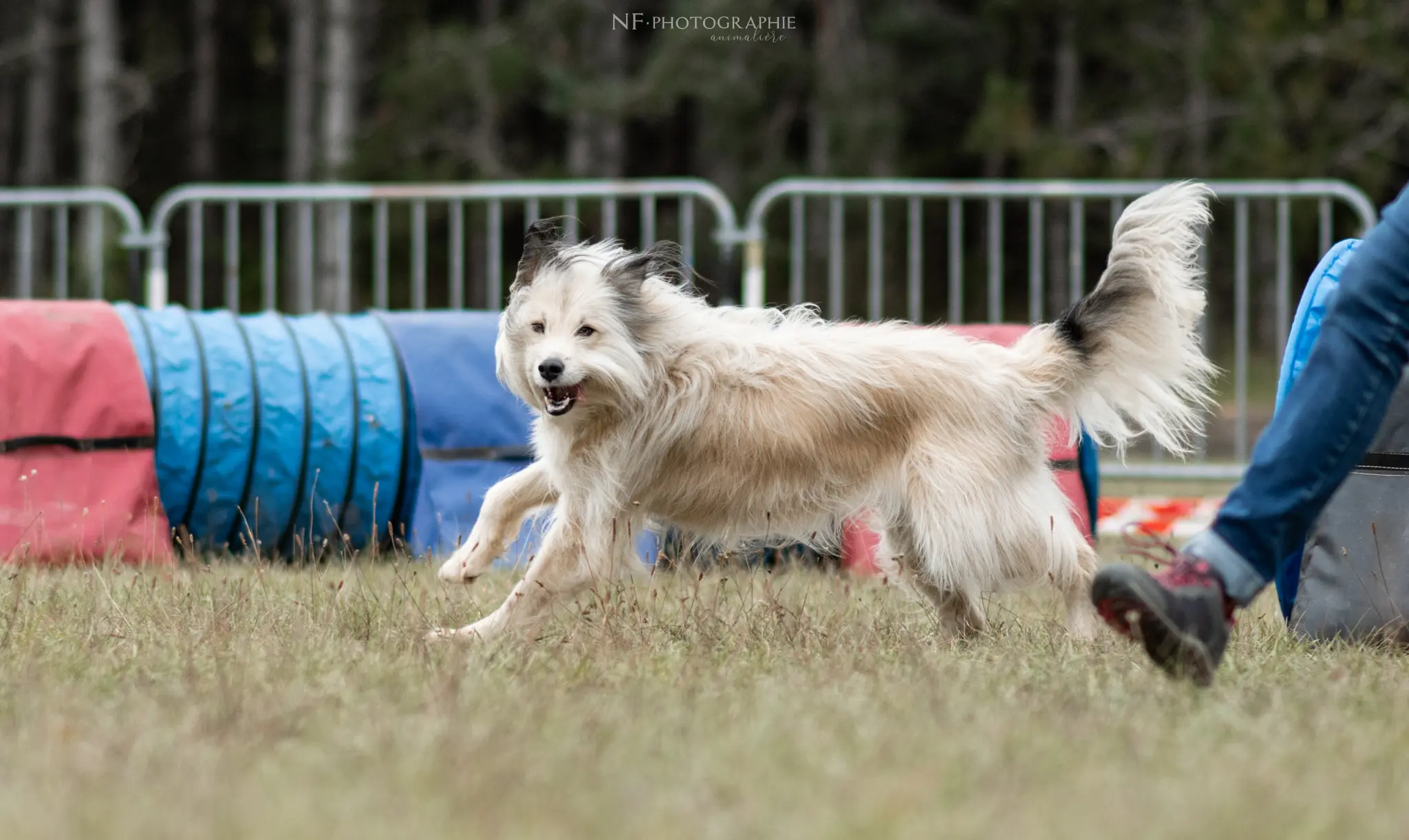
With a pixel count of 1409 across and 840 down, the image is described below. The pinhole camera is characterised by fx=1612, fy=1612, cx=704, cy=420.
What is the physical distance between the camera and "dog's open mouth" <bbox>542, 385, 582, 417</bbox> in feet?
13.7

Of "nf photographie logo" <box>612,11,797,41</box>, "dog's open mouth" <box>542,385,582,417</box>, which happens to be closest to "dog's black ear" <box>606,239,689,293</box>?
"dog's open mouth" <box>542,385,582,417</box>

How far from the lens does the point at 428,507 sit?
6223 millimetres

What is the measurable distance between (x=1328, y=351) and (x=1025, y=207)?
55.6 feet

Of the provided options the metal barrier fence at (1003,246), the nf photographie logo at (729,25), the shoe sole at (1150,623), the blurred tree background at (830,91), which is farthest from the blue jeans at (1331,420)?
the blurred tree background at (830,91)

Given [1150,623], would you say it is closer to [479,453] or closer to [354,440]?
[479,453]

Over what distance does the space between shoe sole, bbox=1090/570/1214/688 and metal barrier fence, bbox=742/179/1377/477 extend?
12.4 ft

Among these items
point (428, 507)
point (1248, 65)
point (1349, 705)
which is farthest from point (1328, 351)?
point (1248, 65)

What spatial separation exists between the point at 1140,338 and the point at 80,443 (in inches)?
146

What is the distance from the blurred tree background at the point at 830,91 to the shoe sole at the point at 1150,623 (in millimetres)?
14876

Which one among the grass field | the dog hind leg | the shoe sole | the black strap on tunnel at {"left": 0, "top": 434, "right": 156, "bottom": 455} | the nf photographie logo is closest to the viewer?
the grass field

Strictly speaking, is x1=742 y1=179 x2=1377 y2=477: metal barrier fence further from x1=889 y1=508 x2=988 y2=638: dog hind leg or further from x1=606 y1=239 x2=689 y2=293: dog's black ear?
x1=606 y1=239 x2=689 y2=293: dog's black ear

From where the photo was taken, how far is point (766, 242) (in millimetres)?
18875

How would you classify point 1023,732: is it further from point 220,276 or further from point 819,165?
point 220,276

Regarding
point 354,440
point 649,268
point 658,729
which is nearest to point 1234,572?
point 658,729
